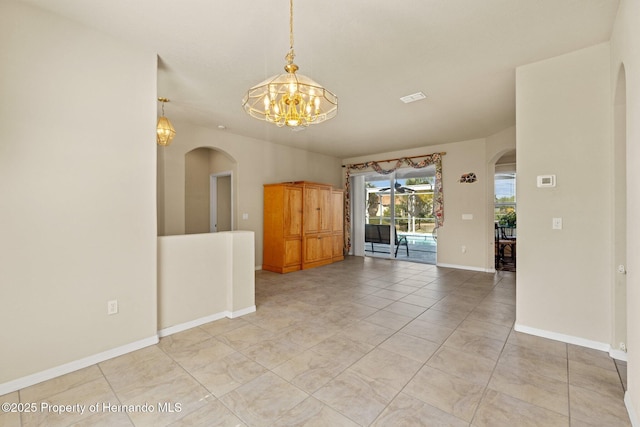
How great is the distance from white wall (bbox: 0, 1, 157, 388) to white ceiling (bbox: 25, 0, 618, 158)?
303 mm

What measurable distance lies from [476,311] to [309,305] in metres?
2.13

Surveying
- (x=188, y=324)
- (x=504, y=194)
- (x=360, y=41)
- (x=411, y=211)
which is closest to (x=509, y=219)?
(x=504, y=194)

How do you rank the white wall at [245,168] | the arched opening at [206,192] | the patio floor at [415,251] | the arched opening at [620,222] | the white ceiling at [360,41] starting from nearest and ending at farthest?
1. the white ceiling at [360,41]
2. the arched opening at [620,222]
3. the white wall at [245,168]
4. the arched opening at [206,192]
5. the patio floor at [415,251]

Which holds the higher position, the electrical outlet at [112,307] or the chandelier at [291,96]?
the chandelier at [291,96]

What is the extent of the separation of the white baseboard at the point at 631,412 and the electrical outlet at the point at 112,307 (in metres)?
3.70

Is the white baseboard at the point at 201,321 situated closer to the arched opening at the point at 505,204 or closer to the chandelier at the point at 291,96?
the chandelier at the point at 291,96

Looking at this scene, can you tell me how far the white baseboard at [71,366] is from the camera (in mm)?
1990

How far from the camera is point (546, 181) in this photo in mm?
2766

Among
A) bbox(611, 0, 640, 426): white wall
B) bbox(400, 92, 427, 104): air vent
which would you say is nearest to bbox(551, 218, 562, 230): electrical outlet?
bbox(611, 0, 640, 426): white wall

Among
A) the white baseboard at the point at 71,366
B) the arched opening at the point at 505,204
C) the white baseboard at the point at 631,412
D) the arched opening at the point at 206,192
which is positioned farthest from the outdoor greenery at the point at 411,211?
the white baseboard at the point at 71,366

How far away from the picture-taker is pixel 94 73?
93.5 inches

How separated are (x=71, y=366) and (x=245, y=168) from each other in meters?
4.20

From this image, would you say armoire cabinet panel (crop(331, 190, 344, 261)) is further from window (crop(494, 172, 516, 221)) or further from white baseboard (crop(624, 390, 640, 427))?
white baseboard (crop(624, 390, 640, 427))

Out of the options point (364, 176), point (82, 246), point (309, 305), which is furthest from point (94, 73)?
point (364, 176)
